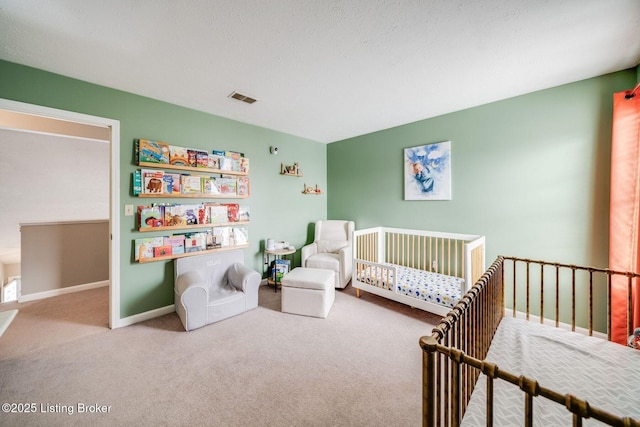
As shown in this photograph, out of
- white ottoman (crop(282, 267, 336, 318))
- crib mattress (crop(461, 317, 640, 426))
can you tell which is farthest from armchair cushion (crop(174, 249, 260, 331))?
crib mattress (crop(461, 317, 640, 426))

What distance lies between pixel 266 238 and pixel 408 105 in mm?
2810

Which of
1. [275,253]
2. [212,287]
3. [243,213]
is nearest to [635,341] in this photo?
[275,253]

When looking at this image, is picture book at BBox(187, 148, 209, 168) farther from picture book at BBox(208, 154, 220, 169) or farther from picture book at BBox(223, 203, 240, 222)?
picture book at BBox(223, 203, 240, 222)

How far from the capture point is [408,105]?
286 centimetres

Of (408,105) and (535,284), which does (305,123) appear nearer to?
(408,105)

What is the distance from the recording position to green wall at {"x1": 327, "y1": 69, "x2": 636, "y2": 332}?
86.1 inches

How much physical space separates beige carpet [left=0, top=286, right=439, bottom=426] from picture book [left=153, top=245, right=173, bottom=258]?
75 centimetres

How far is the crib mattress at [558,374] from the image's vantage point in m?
0.96

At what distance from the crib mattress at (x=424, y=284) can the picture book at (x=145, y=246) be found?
8.45 ft

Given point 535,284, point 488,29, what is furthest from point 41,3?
point 535,284

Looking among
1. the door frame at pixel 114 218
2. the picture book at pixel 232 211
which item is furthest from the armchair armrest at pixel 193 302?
the picture book at pixel 232 211

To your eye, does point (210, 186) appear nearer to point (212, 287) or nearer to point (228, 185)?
point (228, 185)

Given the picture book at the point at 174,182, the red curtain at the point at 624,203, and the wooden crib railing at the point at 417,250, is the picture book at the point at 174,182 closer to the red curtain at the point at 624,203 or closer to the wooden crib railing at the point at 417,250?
the wooden crib railing at the point at 417,250

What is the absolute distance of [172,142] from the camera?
2.82 metres
